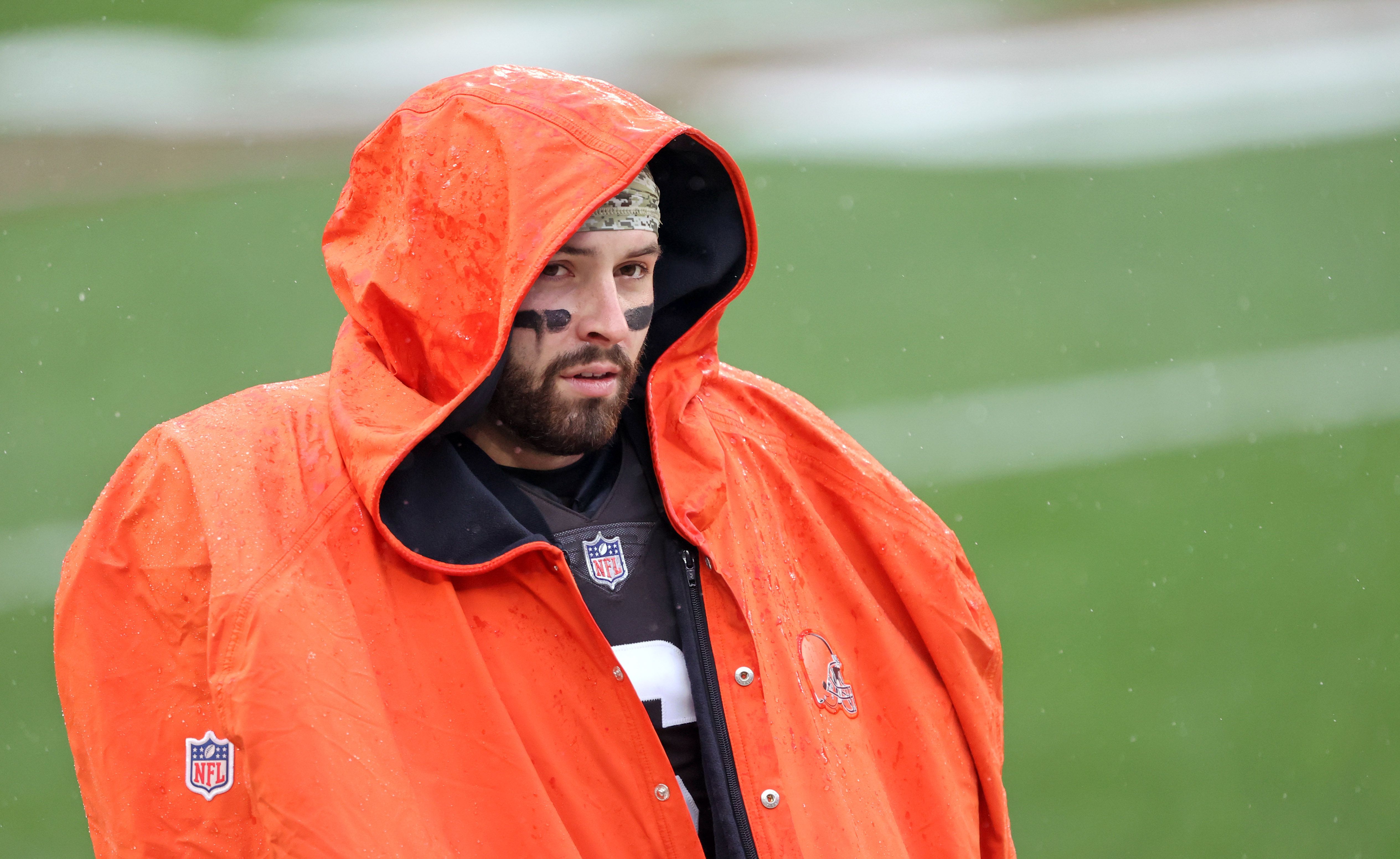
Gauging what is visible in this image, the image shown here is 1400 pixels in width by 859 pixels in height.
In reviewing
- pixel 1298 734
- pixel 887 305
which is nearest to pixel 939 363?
pixel 887 305

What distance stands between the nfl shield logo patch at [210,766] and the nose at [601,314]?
61 centimetres

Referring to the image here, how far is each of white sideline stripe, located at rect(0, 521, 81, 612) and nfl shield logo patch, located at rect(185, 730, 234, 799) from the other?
2.08 metres

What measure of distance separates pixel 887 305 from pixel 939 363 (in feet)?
0.85

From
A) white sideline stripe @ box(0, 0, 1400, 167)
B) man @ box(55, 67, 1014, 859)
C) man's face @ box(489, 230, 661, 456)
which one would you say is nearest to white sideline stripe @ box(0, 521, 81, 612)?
white sideline stripe @ box(0, 0, 1400, 167)

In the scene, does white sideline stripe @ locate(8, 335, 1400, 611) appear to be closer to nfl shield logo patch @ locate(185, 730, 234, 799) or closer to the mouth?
the mouth

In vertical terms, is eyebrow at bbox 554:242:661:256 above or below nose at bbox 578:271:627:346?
above

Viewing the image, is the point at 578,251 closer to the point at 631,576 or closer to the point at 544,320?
the point at 544,320

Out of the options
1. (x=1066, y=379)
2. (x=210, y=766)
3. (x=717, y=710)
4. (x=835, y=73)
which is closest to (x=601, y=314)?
(x=717, y=710)

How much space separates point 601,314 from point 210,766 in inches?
26.1

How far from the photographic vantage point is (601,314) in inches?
58.9

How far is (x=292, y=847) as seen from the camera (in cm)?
118

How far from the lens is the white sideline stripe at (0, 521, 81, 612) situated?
10.0ft

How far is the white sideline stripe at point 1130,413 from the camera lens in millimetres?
3871

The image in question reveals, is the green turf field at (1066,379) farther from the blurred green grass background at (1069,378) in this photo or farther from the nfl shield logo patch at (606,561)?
the nfl shield logo patch at (606,561)
